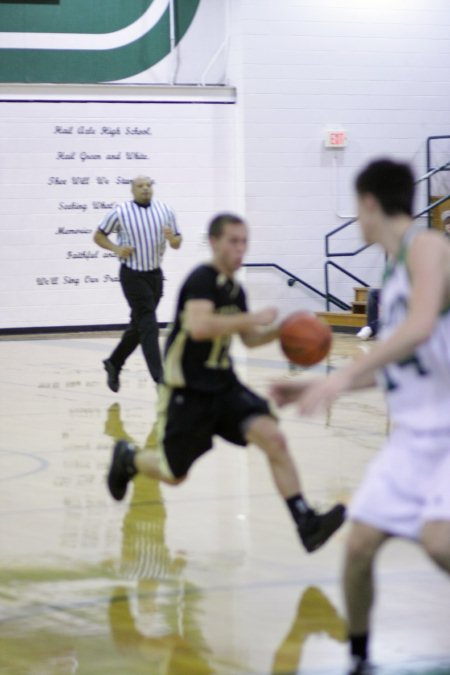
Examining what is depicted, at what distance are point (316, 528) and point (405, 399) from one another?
180cm

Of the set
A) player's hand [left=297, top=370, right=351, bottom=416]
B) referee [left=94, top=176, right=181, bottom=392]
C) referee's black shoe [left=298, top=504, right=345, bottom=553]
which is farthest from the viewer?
referee [left=94, top=176, right=181, bottom=392]

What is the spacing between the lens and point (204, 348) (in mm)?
5441

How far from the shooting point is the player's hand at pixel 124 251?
1094 cm

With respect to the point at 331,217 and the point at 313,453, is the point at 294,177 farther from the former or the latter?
the point at 313,453

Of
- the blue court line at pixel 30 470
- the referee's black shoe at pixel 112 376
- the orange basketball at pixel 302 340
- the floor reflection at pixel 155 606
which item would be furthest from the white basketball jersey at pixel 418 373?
the referee's black shoe at pixel 112 376

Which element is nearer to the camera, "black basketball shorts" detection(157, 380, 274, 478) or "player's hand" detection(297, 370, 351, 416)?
"player's hand" detection(297, 370, 351, 416)

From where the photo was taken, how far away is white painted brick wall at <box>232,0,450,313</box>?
1944cm

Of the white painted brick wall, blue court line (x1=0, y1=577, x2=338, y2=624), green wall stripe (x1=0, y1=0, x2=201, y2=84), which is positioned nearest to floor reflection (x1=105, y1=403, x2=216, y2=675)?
blue court line (x1=0, y1=577, x2=338, y2=624)

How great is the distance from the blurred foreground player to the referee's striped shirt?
7430 millimetres

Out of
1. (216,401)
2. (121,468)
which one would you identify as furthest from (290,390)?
(121,468)

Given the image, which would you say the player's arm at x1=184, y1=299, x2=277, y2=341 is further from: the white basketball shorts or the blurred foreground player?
the white basketball shorts

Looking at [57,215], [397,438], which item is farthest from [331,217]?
[397,438]

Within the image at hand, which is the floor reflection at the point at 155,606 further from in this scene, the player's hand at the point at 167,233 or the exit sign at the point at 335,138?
the exit sign at the point at 335,138

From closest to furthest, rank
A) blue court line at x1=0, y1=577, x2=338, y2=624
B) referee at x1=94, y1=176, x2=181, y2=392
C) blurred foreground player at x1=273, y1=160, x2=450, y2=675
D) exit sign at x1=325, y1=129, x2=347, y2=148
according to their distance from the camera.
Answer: blurred foreground player at x1=273, y1=160, x2=450, y2=675 → blue court line at x1=0, y1=577, x2=338, y2=624 → referee at x1=94, y1=176, x2=181, y2=392 → exit sign at x1=325, y1=129, x2=347, y2=148
